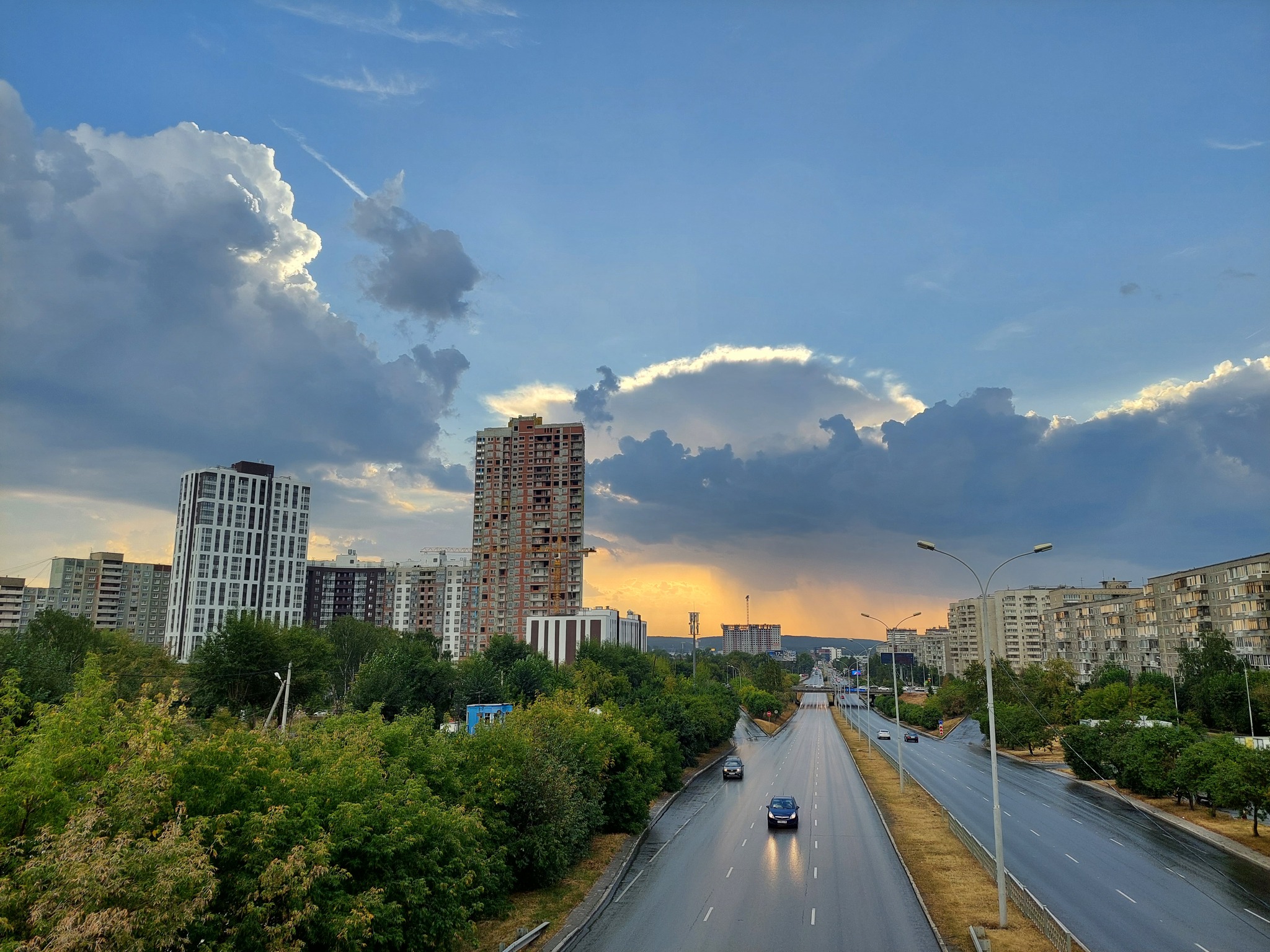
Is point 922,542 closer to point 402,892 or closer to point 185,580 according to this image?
point 402,892

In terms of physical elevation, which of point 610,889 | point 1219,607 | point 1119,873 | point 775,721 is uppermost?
point 1219,607

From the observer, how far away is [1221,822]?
4284cm

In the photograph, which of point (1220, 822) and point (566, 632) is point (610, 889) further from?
point (566, 632)

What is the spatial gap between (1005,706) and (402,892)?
8571 cm

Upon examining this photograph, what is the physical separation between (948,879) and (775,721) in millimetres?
106467

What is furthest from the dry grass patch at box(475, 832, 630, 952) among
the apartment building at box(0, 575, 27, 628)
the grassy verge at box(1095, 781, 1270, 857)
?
the apartment building at box(0, 575, 27, 628)

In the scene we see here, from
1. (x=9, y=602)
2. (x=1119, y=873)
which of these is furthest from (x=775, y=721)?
(x=9, y=602)

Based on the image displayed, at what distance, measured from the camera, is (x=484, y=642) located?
534ft

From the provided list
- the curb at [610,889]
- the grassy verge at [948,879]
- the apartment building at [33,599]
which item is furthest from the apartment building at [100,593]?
the grassy verge at [948,879]

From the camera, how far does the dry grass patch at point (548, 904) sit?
22708 millimetres

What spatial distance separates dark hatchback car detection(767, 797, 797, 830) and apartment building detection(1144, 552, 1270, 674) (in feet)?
257

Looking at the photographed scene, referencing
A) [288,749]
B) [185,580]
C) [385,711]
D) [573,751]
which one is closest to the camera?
[288,749]

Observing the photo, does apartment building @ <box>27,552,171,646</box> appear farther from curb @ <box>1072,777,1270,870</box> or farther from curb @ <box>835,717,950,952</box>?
curb @ <box>1072,777,1270,870</box>

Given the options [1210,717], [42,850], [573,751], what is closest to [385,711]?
[573,751]
